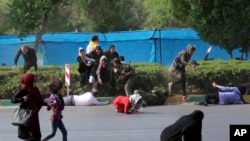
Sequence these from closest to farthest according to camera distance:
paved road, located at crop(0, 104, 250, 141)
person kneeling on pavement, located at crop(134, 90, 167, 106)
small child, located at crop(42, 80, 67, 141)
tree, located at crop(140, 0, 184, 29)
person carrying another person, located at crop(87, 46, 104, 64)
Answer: small child, located at crop(42, 80, 67, 141) < paved road, located at crop(0, 104, 250, 141) < person kneeling on pavement, located at crop(134, 90, 167, 106) < person carrying another person, located at crop(87, 46, 104, 64) < tree, located at crop(140, 0, 184, 29)

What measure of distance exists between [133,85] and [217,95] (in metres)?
2.73

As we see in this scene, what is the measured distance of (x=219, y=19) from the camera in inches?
968

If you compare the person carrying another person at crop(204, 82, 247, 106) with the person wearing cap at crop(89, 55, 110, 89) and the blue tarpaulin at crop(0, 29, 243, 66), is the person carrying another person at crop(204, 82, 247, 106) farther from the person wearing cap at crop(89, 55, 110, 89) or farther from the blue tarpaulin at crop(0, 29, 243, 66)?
the blue tarpaulin at crop(0, 29, 243, 66)

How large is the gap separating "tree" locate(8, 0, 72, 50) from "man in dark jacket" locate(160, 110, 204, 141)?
18975mm

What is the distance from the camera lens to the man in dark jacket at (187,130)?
7488mm

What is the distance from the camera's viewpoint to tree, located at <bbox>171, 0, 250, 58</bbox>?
24000 millimetres

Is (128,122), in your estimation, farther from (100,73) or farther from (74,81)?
(74,81)

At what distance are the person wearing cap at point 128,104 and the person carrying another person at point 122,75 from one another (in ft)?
7.23

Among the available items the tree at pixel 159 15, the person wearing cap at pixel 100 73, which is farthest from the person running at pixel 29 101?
the tree at pixel 159 15

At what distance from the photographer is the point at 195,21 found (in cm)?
2500

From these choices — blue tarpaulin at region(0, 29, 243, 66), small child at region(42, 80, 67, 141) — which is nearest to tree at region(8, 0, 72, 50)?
blue tarpaulin at region(0, 29, 243, 66)

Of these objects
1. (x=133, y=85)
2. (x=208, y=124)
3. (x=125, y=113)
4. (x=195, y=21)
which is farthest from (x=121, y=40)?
(x=208, y=124)

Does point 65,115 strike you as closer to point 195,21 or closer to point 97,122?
point 97,122

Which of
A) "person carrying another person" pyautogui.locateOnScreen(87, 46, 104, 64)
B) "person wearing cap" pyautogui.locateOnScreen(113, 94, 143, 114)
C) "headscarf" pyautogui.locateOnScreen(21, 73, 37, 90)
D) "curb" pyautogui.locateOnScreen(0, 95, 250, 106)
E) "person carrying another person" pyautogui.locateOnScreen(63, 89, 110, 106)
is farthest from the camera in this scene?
"person carrying another person" pyautogui.locateOnScreen(87, 46, 104, 64)
